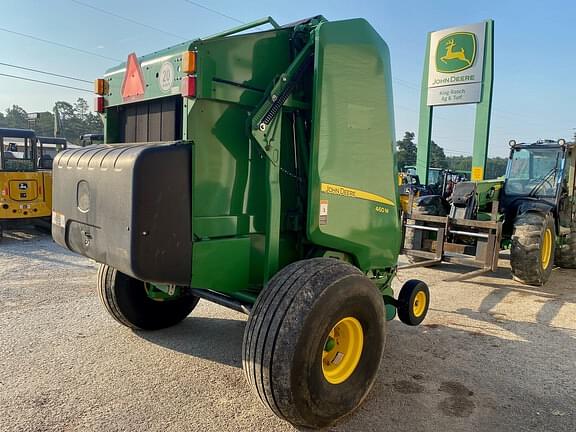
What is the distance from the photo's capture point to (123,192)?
2.67 meters

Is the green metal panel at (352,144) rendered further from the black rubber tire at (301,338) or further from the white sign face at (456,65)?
the white sign face at (456,65)

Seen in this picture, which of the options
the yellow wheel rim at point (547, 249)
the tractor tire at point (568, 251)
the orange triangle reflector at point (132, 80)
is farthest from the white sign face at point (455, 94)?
the orange triangle reflector at point (132, 80)

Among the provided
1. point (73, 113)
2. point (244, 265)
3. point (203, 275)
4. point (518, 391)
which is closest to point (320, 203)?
point (244, 265)

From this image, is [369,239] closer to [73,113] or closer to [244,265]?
[244,265]

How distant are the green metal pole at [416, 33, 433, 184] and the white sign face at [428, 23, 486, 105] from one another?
0.18 m

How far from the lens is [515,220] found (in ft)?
24.2

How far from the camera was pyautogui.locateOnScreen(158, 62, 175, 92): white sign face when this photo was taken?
9.64ft

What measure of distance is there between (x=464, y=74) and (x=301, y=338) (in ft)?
53.1

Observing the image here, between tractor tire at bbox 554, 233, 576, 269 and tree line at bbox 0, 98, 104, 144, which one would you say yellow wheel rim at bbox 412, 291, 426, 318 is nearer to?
tractor tire at bbox 554, 233, 576, 269

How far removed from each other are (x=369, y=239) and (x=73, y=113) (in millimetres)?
76731

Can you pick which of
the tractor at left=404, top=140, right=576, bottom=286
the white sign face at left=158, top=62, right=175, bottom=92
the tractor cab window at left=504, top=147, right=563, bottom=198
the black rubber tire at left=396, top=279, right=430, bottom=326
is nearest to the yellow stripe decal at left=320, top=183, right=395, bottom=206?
the black rubber tire at left=396, top=279, right=430, bottom=326

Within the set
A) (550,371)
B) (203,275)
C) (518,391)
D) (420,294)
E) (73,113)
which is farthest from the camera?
(73,113)

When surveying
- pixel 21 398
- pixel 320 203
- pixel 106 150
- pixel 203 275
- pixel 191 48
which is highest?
pixel 191 48

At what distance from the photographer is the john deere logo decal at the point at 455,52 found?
16.4m
